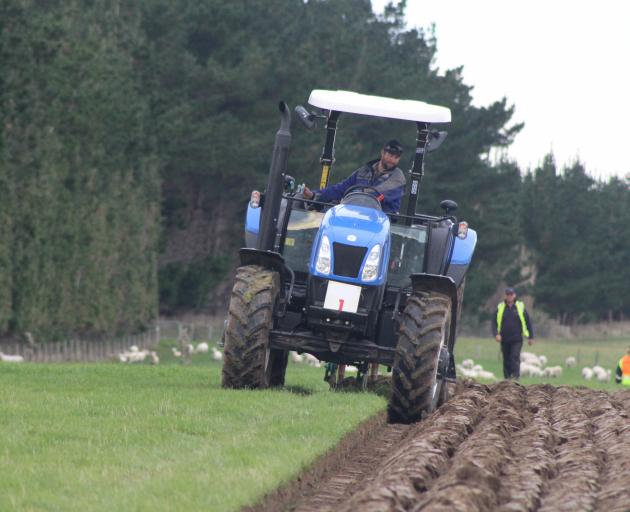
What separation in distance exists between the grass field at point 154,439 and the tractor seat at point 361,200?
213cm

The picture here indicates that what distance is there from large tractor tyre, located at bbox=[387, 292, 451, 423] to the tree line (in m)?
29.2

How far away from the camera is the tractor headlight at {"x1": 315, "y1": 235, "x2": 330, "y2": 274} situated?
1516 cm

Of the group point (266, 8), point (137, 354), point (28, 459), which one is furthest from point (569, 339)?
point (28, 459)

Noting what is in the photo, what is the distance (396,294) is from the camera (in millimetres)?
16016

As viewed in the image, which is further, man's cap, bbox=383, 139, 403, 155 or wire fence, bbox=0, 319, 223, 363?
wire fence, bbox=0, 319, 223, 363

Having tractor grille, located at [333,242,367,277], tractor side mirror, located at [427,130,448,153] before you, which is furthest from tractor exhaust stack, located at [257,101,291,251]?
tractor side mirror, located at [427,130,448,153]

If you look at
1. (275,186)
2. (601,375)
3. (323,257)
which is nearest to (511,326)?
(275,186)

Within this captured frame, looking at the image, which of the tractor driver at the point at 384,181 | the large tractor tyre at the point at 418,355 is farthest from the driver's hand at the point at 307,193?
the large tractor tyre at the point at 418,355

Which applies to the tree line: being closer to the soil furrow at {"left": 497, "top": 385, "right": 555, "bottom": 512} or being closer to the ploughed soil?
the ploughed soil

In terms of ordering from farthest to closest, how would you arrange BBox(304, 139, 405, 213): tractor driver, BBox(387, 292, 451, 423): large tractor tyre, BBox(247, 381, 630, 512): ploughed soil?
1. BBox(304, 139, 405, 213): tractor driver
2. BBox(387, 292, 451, 423): large tractor tyre
3. BBox(247, 381, 630, 512): ploughed soil

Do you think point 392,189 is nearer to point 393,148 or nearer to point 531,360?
point 393,148

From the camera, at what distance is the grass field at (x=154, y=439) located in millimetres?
8883

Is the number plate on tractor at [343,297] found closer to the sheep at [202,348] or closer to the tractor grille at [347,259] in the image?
the tractor grille at [347,259]

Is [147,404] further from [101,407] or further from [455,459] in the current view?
[455,459]
